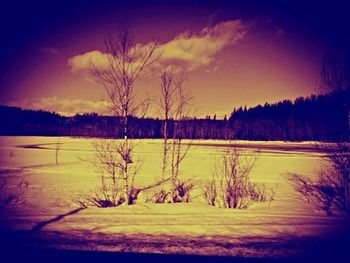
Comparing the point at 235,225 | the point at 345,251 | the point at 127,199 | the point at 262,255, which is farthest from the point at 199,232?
the point at 127,199

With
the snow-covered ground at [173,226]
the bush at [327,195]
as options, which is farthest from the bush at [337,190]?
the snow-covered ground at [173,226]

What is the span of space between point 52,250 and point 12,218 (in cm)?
320

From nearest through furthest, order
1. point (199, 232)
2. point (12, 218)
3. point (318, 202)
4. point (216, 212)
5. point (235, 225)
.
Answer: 1. point (199, 232)
2. point (235, 225)
3. point (12, 218)
4. point (216, 212)
5. point (318, 202)

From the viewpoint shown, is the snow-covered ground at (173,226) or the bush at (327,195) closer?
the snow-covered ground at (173,226)

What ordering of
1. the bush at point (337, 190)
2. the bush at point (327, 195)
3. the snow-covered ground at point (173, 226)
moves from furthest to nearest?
Result: the bush at point (327, 195), the bush at point (337, 190), the snow-covered ground at point (173, 226)

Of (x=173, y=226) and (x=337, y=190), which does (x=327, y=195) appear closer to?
(x=337, y=190)

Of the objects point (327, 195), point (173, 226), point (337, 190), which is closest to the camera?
point (173, 226)

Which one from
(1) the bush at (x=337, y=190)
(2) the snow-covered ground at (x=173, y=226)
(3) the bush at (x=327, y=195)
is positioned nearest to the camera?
(2) the snow-covered ground at (x=173, y=226)

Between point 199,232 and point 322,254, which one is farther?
point 199,232

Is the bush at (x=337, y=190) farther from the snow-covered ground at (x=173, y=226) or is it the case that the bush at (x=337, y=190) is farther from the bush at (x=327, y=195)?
the snow-covered ground at (x=173, y=226)

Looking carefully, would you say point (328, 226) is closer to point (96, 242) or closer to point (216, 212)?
point (216, 212)

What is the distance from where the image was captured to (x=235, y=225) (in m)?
7.66

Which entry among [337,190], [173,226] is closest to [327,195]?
[337,190]

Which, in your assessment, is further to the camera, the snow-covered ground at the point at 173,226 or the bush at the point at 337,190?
the bush at the point at 337,190
